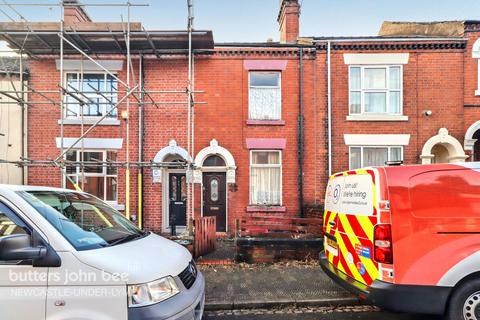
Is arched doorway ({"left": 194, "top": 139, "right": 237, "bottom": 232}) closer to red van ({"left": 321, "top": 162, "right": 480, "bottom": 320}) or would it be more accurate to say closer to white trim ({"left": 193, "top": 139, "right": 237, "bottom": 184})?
white trim ({"left": 193, "top": 139, "right": 237, "bottom": 184})

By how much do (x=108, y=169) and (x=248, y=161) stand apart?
14.9ft

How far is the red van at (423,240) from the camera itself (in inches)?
135

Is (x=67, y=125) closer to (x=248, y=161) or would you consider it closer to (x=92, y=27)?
(x=92, y=27)

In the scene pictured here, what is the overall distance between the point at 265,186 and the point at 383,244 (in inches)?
255

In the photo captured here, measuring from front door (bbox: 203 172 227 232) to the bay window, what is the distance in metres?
0.95

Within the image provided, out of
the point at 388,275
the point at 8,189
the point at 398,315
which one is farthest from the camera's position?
the point at 398,315

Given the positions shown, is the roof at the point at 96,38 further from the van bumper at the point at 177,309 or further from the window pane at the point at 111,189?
the van bumper at the point at 177,309

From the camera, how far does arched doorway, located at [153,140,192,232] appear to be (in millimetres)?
9547

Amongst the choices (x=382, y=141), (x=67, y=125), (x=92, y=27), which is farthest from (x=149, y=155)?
(x=382, y=141)

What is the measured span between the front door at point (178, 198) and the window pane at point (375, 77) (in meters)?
6.96

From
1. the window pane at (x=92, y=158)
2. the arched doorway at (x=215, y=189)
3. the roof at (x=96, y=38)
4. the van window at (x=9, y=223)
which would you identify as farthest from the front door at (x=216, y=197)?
the van window at (x=9, y=223)

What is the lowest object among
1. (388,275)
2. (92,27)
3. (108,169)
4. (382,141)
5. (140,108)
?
(388,275)

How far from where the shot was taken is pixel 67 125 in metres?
9.48

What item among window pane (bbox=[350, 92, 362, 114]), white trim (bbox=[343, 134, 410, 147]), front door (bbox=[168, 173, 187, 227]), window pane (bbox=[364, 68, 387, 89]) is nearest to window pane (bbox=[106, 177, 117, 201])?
front door (bbox=[168, 173, 187, 227])
